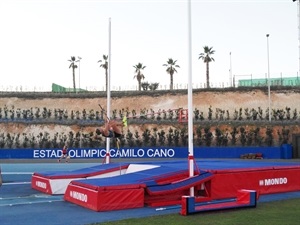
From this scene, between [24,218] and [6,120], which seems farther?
[6,120]

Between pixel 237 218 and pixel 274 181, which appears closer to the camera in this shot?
pixel 237 218

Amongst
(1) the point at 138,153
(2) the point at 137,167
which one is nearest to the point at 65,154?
(1) the point at 138,153

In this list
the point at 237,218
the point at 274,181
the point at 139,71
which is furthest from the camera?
the point at 139,71

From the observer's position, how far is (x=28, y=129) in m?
55.2

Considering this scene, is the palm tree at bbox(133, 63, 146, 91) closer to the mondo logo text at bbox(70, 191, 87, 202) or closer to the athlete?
the athlete

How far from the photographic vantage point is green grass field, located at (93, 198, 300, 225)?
35.3ft

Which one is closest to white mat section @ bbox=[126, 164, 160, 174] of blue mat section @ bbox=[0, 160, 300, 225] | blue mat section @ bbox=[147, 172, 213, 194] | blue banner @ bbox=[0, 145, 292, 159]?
blue mat section @ bbox=[147, 172, 213, 194]

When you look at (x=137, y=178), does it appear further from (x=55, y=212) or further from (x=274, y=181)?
(x=274, y=181)

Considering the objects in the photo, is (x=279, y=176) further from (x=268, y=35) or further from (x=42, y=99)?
(x=42, y=99)

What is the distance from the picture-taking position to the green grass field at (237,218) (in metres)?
10.8

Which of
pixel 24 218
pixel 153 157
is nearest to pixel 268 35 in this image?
pixel 153 157

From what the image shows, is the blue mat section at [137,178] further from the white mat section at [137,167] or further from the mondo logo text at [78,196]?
the white mat section at [137,167]

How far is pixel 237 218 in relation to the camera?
448 inches

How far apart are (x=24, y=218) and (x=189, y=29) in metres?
7.60
